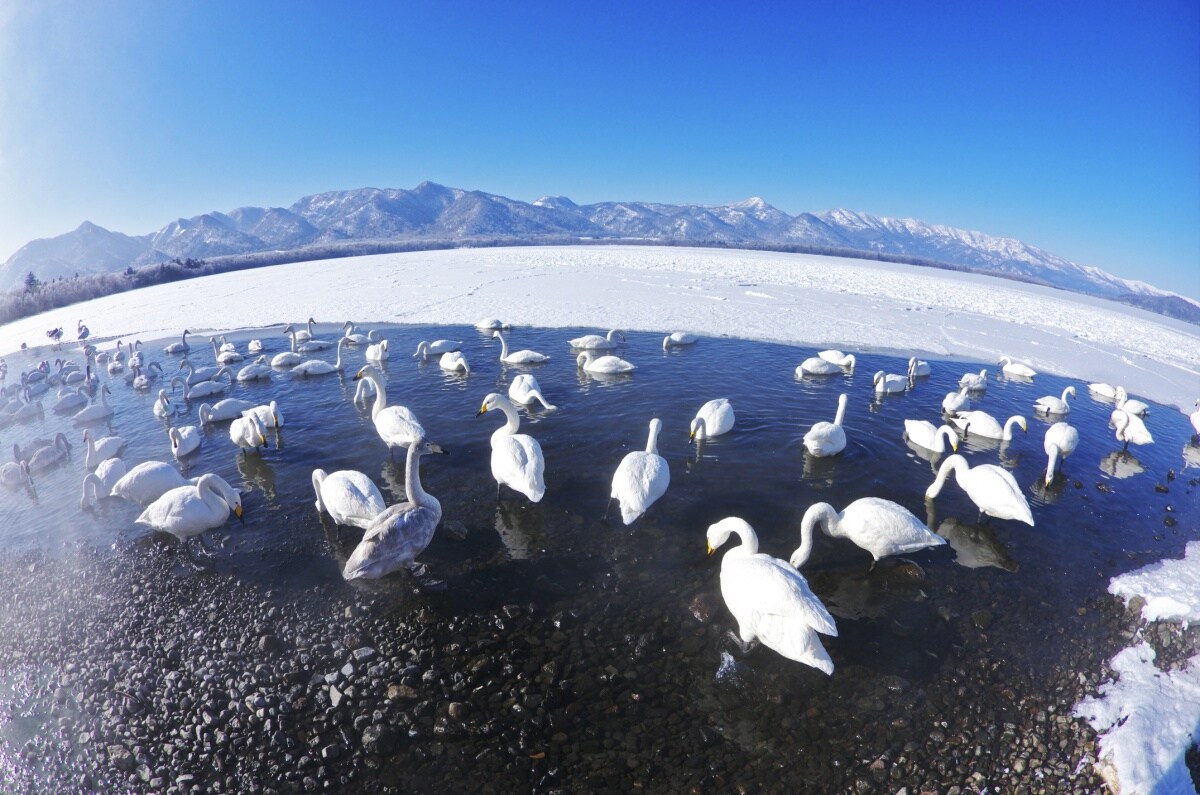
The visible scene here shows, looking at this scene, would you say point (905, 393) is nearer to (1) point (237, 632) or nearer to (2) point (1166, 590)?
(2) point (1166, 590)

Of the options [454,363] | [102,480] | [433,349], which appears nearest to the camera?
[102,480]

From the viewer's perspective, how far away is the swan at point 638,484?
8.12m

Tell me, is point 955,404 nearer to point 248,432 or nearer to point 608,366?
point 608,366

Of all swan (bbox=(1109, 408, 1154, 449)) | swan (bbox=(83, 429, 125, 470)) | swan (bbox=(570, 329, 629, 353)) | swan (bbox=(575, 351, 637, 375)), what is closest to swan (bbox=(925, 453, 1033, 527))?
swan (bbox=(1109, 408, 1154, 449))

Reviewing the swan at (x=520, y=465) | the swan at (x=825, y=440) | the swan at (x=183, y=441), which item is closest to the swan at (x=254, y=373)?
the swan at (x=183, y=441)

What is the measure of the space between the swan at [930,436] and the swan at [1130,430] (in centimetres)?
482

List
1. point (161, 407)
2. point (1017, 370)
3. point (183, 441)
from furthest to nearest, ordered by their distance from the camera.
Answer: point (1017, 370) < point (161, 407) < point (183, 441)

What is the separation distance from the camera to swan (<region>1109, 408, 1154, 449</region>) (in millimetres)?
12359

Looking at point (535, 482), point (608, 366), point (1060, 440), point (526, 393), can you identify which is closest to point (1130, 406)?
point (1060, 440)

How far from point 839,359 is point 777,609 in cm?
1467

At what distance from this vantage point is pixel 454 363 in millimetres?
17172

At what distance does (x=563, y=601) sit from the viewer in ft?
22.8

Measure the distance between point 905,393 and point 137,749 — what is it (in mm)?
18485

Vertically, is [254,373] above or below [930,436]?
below
